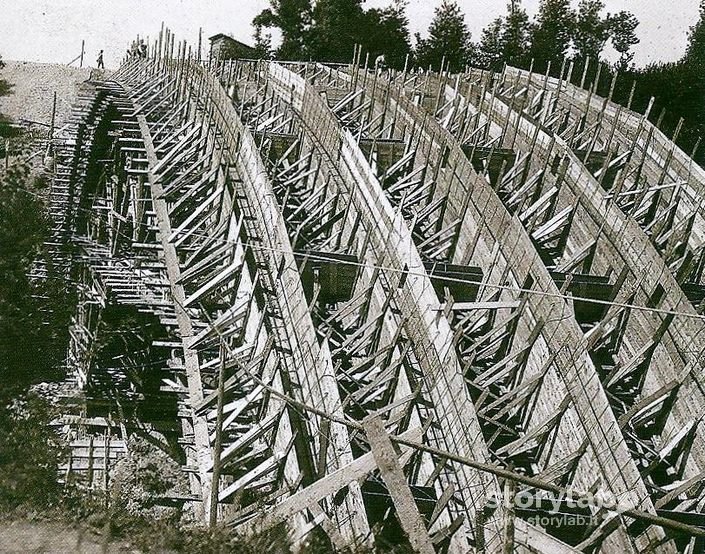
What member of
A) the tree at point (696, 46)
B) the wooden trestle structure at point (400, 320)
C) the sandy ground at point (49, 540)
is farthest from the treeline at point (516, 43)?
the sandy ground at point (49, 540)

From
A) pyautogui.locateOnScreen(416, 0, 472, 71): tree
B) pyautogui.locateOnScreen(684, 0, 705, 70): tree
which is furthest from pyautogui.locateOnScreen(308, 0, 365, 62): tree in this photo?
pyautogui.locateOnScreen(684, 0, 705, 70): tree

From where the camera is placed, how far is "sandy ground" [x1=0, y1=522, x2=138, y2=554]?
26.0 ft

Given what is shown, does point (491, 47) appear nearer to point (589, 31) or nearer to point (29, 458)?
point (589, 31)

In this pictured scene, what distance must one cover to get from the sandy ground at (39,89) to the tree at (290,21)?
784cm

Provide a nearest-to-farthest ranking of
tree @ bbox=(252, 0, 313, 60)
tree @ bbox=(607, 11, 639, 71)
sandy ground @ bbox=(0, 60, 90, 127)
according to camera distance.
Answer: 1. sandy ground @ bbox=(0, 60, 90, 127)
2. tree @ bbox=(607, 11, 639, 71)
3. tree @ bbox=(252, 0, 313, 60)

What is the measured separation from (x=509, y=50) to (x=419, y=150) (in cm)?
1304

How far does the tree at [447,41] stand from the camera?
105ft

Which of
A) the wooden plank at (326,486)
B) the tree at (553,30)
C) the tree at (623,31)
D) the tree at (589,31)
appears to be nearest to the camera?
the wooden plank at (326,486)

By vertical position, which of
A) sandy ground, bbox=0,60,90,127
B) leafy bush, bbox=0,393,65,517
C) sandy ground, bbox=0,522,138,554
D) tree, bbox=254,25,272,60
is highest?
tree, bbox=254,25,272,60

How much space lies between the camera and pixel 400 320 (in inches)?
557

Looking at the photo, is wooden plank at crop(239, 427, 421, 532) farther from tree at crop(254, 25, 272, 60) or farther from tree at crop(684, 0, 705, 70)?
tree at crop(254, 25, 272, 60)

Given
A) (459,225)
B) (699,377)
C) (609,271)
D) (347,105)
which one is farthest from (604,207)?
(347,105)

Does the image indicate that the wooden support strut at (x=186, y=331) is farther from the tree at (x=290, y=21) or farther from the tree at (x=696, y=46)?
the tree at (x=696, y=46)

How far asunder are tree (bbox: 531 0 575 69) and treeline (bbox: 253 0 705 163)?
0.04m
